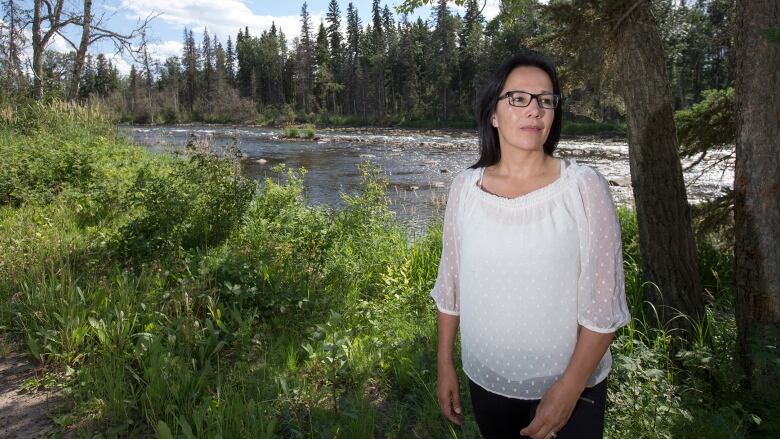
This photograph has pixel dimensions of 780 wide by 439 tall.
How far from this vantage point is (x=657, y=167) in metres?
3.90

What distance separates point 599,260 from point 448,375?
0.67 meters

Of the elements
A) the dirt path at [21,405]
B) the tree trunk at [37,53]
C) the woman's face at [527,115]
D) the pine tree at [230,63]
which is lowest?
the dirt path at [21,405]

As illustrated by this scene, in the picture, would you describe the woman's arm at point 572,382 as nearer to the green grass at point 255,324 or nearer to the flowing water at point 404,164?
the green grass at point 255,324

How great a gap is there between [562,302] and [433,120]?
46590mm

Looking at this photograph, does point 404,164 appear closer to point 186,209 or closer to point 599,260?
point 186,209

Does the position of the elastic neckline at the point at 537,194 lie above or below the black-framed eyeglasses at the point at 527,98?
below

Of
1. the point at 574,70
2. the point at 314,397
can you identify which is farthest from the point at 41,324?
the point at 574,70

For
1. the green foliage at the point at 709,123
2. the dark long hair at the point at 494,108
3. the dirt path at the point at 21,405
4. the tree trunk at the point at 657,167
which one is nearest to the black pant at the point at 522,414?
the dark long hair at the point at 494,108

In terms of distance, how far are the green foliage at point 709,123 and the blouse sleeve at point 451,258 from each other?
3720mm

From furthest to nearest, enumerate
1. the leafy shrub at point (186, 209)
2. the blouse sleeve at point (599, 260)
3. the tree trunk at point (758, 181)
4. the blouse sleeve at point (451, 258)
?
1. the leafy shrub at point (186, 209)
2. the tree trunk at point (758, 181)
3. the blouse sleeve at point (451, 258)
4. the blouse sleeve at point (599, 260)

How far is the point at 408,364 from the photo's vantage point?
335cm

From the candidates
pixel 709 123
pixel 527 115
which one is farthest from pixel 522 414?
pixel 709 123

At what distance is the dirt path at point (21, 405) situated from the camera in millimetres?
2666

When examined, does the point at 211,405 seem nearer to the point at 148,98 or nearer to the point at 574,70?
the point at 574,70
